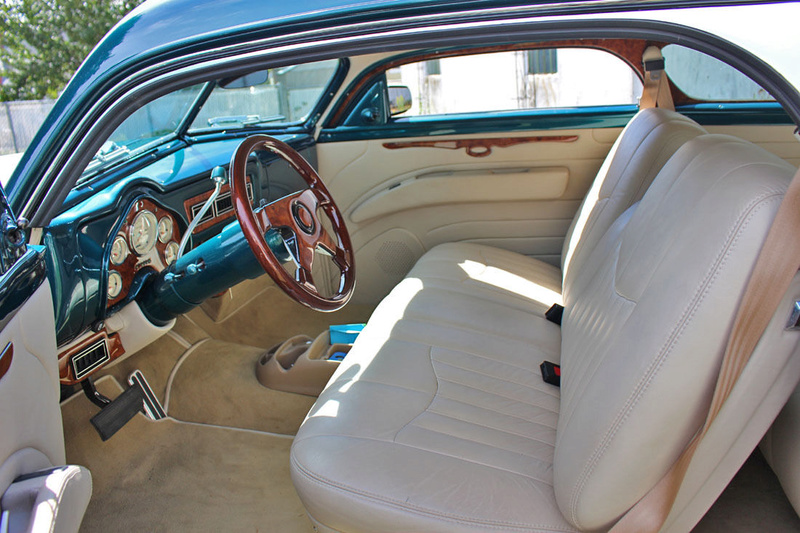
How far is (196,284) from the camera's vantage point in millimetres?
1846

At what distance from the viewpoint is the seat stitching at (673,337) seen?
97 cm

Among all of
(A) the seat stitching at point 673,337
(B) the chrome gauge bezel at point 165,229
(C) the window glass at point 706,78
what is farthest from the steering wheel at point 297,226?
(C) the window glass at point 706,78

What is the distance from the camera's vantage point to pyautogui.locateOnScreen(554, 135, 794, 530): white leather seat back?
98cm

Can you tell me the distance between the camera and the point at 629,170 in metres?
1.95

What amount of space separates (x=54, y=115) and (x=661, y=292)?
3.88 feet

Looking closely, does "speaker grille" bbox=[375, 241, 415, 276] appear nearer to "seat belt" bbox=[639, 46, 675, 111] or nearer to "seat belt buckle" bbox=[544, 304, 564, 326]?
"seat belt buckle" bbox=[544, 304, 564, 326]

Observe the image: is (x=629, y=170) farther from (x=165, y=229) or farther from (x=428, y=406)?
(x=165, y=229)

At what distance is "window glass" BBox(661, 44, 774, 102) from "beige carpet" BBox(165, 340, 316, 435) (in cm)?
190

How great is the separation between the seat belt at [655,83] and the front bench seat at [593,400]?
85 cm

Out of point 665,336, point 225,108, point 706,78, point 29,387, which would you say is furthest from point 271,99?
point 665,336

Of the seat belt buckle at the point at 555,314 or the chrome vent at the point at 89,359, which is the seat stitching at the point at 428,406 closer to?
the seat belt buckle at the point at 555,314

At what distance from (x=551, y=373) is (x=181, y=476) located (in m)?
1.18

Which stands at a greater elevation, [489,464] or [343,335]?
[489,464]

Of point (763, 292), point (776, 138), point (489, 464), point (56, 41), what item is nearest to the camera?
point (763, 292)
